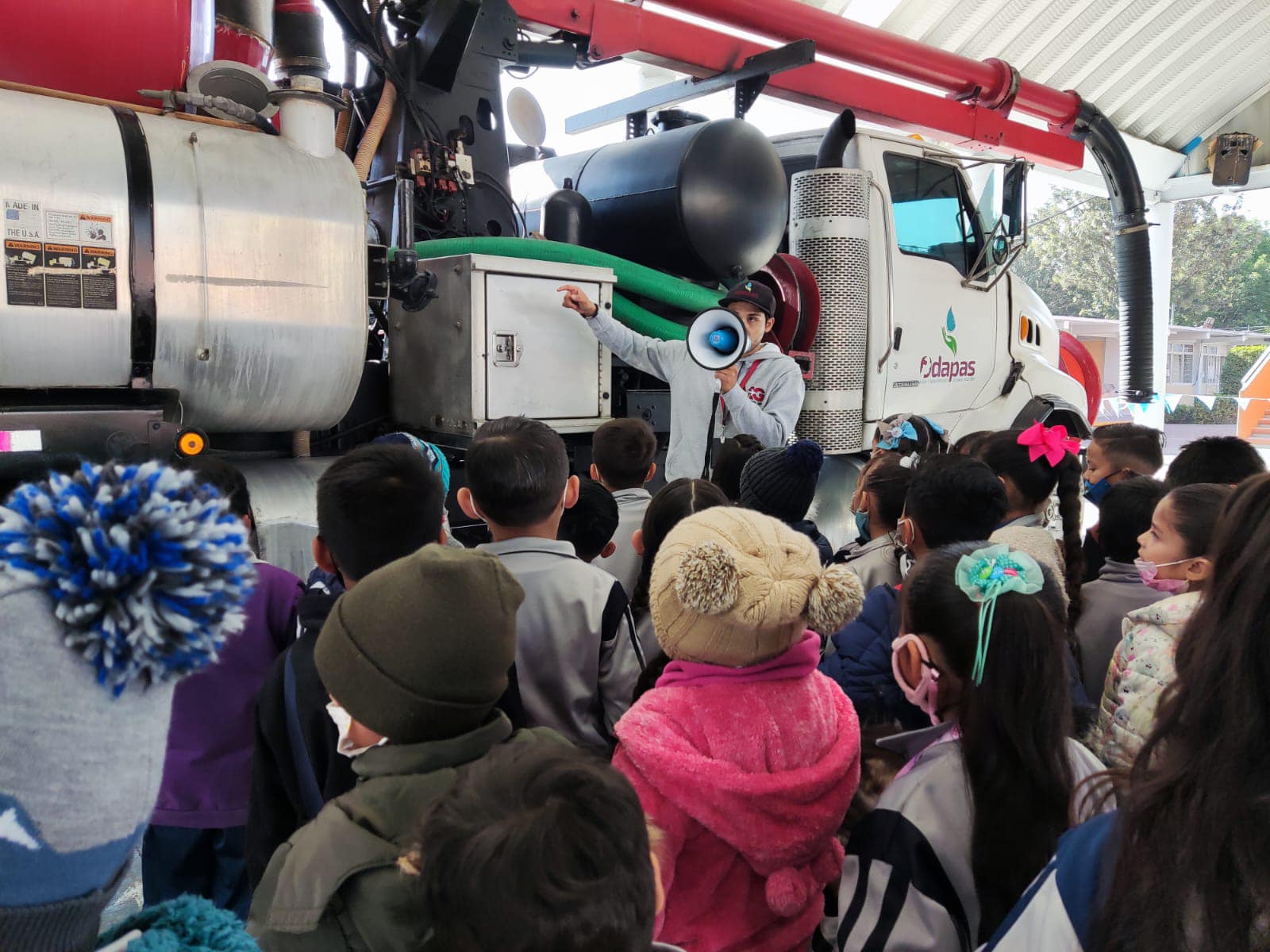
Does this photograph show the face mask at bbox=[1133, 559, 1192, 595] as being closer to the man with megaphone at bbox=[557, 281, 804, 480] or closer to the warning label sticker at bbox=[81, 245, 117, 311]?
the man with megaphone at bbox=[557, 281, 804, 480]

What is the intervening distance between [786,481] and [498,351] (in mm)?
1359

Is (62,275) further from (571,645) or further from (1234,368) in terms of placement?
(1234,368)

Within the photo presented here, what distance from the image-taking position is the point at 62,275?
2336mm

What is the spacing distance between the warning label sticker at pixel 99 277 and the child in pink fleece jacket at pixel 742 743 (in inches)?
70.9

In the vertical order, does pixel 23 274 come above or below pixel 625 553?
above

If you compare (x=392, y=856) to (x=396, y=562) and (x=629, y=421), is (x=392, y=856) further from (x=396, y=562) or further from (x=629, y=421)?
(x=629, y=421)

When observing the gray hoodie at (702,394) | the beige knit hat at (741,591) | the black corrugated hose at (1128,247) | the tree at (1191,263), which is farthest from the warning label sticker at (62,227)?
the tree at (1191,263)

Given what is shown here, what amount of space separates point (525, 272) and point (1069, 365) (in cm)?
470

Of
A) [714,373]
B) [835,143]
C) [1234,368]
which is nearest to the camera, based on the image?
[714,373]

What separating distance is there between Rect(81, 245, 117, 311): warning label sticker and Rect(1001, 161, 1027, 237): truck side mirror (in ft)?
14.3

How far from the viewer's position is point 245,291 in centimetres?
261

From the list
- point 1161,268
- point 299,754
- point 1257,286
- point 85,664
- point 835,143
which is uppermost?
point 1257,286

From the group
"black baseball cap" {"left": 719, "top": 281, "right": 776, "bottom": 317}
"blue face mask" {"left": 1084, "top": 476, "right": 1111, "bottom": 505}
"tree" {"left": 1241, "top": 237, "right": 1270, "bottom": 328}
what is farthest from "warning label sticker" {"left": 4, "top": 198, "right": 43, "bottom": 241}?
"tree" {"left": 1241, "top": 237, "right": 1270, "bottom": 328}

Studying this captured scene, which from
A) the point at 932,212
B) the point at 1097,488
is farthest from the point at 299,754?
the point at 932,212
